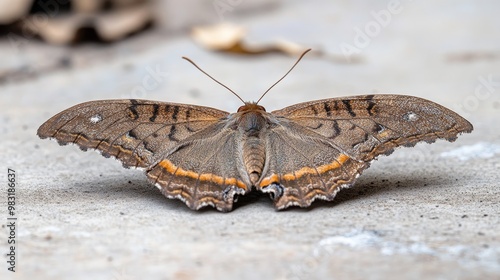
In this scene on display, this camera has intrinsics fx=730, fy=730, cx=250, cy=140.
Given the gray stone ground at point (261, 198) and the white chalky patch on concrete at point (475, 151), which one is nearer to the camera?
the gray stone ground at point (261, 198)

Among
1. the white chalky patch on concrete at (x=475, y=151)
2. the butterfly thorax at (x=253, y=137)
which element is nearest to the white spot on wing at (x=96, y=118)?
the butterfly thorax at (x=253, y=137)

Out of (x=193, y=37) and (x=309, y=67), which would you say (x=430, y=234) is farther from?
(x=193, y=37)

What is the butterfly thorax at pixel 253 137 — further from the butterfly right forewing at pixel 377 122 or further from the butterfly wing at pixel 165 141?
the butterfly right forewing at pixel 377 122

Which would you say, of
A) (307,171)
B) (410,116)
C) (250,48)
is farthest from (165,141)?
(250,48)

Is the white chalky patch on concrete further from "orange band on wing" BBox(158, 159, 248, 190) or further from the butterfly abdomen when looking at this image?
"orange band on wing" BBox(158, 159, 248, 190)

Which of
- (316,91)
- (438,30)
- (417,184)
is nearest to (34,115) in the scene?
(316,91)

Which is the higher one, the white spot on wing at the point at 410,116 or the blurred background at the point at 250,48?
the blurred background at the point at 250,48
